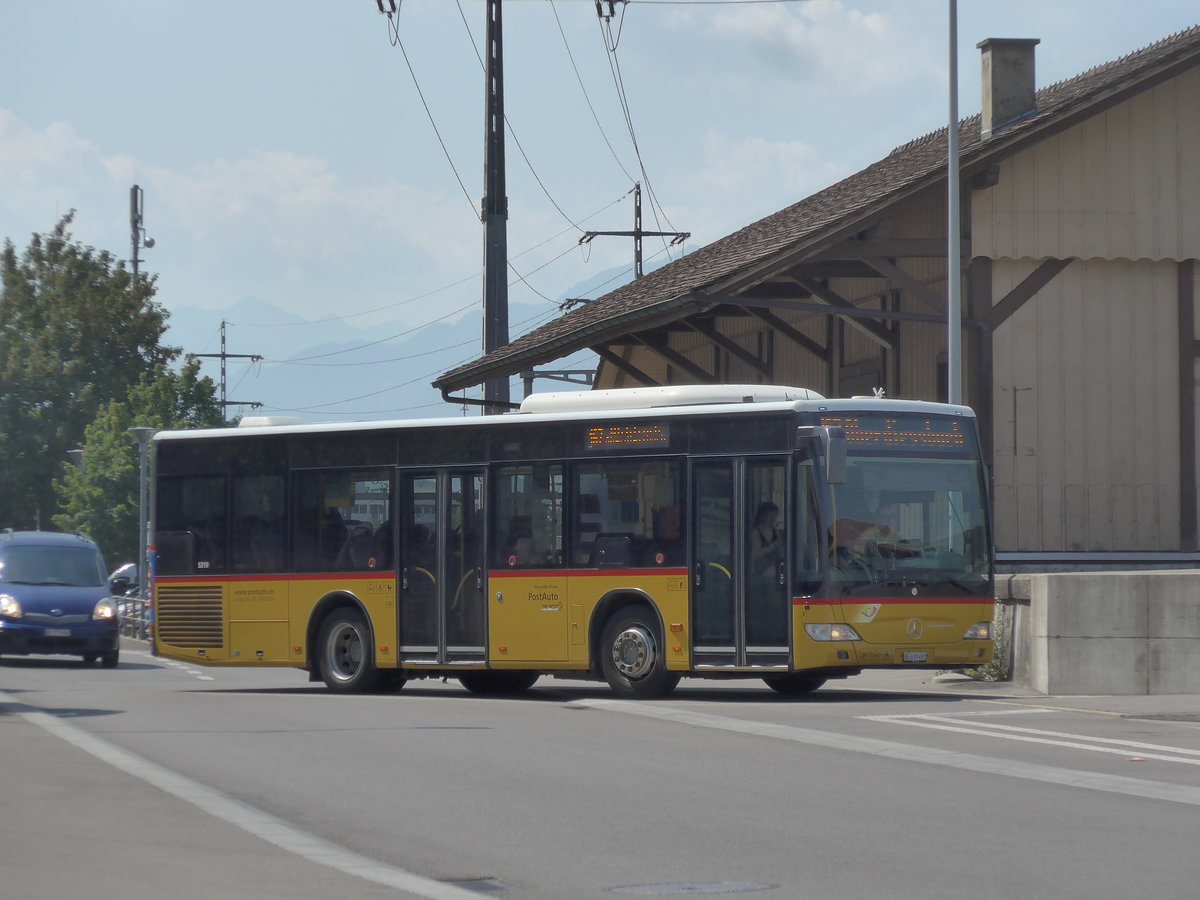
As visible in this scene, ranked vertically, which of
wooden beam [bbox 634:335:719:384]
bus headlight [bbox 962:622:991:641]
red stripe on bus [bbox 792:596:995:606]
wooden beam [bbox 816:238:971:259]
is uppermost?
wooden beam [bbox 816:238:971:259]

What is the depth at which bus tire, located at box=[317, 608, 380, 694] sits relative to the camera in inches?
821

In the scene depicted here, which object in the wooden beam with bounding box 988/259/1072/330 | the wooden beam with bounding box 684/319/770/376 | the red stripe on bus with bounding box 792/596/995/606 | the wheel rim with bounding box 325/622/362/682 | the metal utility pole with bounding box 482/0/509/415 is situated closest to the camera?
the red stripe on bus with bounding box 792/596/995/606

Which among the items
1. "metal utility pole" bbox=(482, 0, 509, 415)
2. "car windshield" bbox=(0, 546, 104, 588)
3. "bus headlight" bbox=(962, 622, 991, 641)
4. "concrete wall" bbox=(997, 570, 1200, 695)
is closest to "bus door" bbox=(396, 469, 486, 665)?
"bus headlight" bbox=(962, 622, 991, 641)

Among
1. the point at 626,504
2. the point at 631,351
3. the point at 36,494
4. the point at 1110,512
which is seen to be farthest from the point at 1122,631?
the point at 36,494

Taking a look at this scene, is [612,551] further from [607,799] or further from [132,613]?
[132,613]

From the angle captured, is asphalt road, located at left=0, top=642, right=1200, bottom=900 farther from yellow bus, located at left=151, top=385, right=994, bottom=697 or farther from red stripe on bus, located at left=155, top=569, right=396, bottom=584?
red stripe on bus, located at left=155, top=569, right=396, bottom=584

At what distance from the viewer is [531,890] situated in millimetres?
7820

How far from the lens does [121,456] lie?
5675 cm

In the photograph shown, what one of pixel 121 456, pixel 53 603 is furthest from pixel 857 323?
pixel 121 456

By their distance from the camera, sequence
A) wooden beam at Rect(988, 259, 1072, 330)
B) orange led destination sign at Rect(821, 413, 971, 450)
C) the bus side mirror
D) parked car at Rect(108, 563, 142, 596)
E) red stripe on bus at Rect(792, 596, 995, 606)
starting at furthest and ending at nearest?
1. parked car at Rect(108, 563, 142, 596)
2. wooden beam at Rect(988, 259, 1072, 330)
3. orange led destination sign at Rect(821, 413, 971, 450)
4. red stripe on bus at Rect(792, 596, 995, 606)
5. the bus side mirror

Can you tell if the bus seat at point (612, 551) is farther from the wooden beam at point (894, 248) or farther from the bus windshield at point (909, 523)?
the wooden beam at point (894, 248)

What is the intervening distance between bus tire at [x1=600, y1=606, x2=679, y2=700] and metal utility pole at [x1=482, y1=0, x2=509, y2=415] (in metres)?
16.0

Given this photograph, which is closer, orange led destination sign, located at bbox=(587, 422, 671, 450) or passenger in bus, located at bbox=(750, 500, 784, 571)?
passenger in bus, located at bbox=(750, 500, 784, 571)

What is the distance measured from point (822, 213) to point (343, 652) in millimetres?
10951
